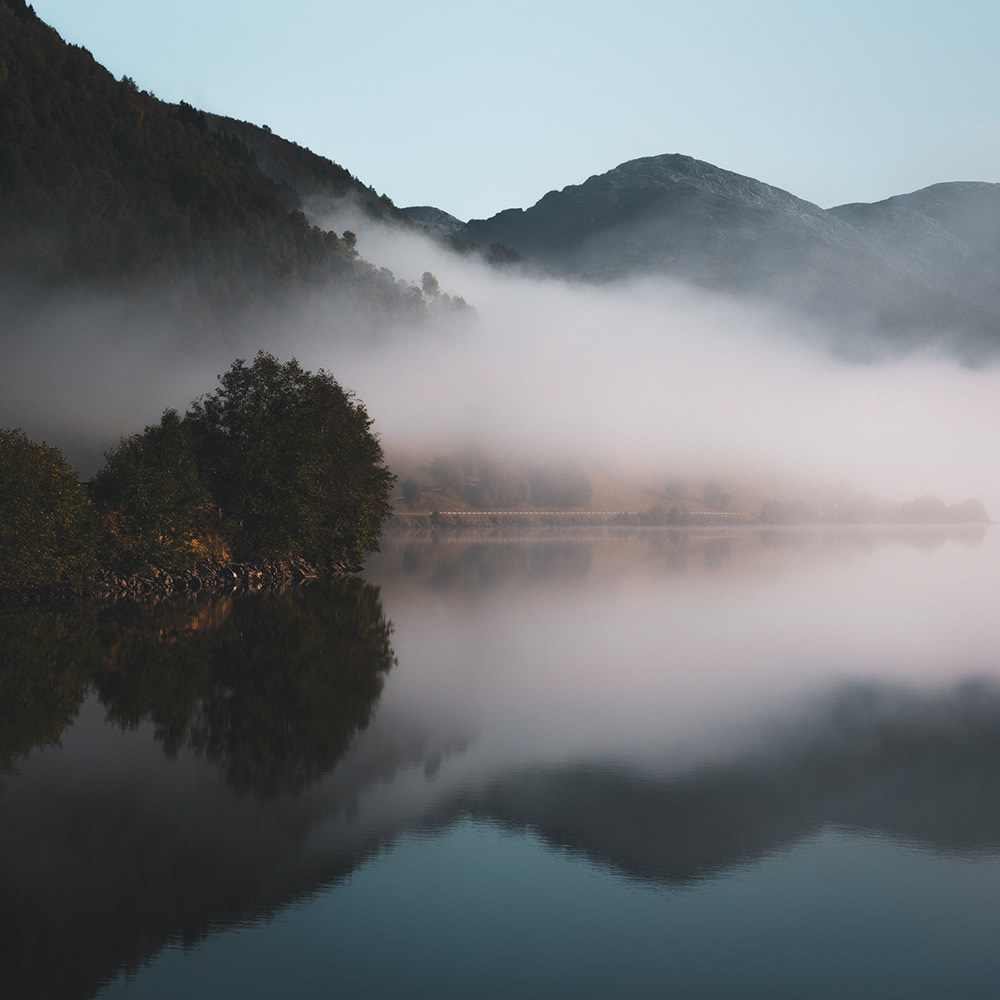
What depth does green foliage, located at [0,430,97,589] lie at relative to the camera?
5578 cm

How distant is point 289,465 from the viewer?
267 ft

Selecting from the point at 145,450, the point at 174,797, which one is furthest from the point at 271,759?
the point at 145,450

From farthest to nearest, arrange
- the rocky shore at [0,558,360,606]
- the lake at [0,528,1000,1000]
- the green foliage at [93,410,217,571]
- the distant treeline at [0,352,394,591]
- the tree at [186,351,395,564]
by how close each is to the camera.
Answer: the tree at [186,351,395,564] → the green foliage at [93,410,217,571] → the rocky shore at [0,558,360,606] → the distant treeline at [0,352,394,591] → the lake at [0,528,1000,1000]

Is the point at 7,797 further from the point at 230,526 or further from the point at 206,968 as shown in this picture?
the point at 230,526

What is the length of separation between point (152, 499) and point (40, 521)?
38.2 ft

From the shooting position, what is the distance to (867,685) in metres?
36.5

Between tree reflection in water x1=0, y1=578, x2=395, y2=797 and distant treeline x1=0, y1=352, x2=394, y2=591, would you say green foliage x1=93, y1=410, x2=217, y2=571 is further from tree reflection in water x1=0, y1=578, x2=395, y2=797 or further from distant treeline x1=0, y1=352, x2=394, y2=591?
tree reflection in water x1=0, y1=578, x2=395, y2=797

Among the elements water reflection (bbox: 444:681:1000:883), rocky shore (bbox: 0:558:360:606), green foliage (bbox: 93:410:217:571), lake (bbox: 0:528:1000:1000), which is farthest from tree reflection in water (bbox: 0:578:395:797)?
green foliage (bbox: 93:410:217:571)

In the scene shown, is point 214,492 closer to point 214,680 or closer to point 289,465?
point 289,465

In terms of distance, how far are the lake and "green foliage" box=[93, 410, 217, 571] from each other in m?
22.8

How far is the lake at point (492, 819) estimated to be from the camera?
1364cm

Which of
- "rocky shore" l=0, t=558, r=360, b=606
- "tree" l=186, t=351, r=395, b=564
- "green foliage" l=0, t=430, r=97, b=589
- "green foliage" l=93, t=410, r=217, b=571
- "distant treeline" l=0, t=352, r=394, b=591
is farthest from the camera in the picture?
"tree" l=186, t=351, r=395, b=564

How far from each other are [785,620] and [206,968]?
155 ft

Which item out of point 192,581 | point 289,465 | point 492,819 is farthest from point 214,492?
point 492,819
